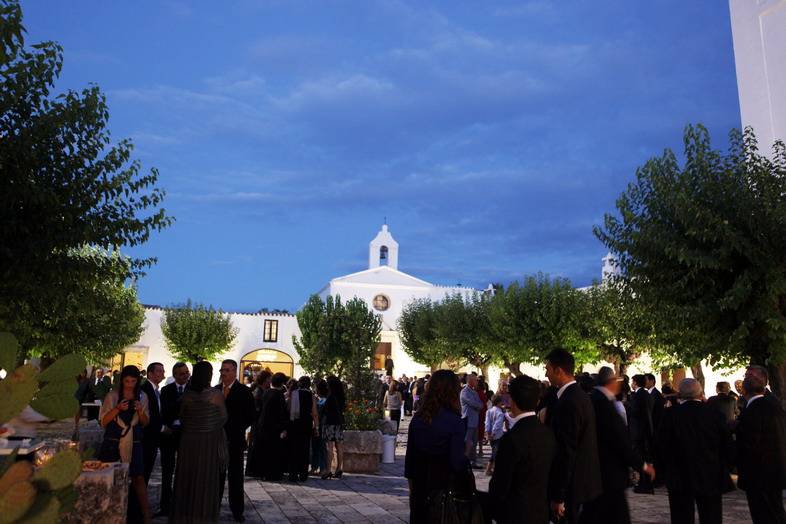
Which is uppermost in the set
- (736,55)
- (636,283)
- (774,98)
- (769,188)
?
(736,55)

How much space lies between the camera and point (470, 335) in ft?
105

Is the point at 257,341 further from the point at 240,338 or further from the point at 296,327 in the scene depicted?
the point at 296,327

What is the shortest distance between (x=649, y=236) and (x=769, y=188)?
189 centimetres

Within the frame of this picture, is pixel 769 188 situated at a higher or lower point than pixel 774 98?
lower

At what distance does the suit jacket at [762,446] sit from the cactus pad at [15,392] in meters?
6.72

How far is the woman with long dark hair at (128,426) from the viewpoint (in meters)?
6.42

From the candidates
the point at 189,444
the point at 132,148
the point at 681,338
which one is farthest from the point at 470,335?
the point at 189,444

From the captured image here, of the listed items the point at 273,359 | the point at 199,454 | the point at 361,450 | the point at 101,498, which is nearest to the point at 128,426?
the point at 199,454

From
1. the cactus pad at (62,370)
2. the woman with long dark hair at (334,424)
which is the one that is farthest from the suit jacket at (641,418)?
the cactus pad at (62,370)

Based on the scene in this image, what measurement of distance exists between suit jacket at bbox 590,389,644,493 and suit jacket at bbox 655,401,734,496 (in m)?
0.99

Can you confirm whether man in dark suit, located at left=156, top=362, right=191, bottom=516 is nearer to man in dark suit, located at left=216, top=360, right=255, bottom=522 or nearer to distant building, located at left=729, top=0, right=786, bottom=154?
man in dark suit, located at left=216, top=360, right=255, bottom=522

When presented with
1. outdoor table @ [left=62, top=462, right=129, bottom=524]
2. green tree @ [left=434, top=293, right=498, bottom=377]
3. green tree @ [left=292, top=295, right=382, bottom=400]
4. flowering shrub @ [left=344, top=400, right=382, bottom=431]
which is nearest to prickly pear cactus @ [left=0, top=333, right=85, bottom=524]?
outdoor table @ [left=62, top=462, right=129, bottom=524]

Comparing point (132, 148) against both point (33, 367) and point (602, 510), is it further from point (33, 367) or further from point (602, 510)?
point (33, 367)

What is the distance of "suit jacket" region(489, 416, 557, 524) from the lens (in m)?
4.10
